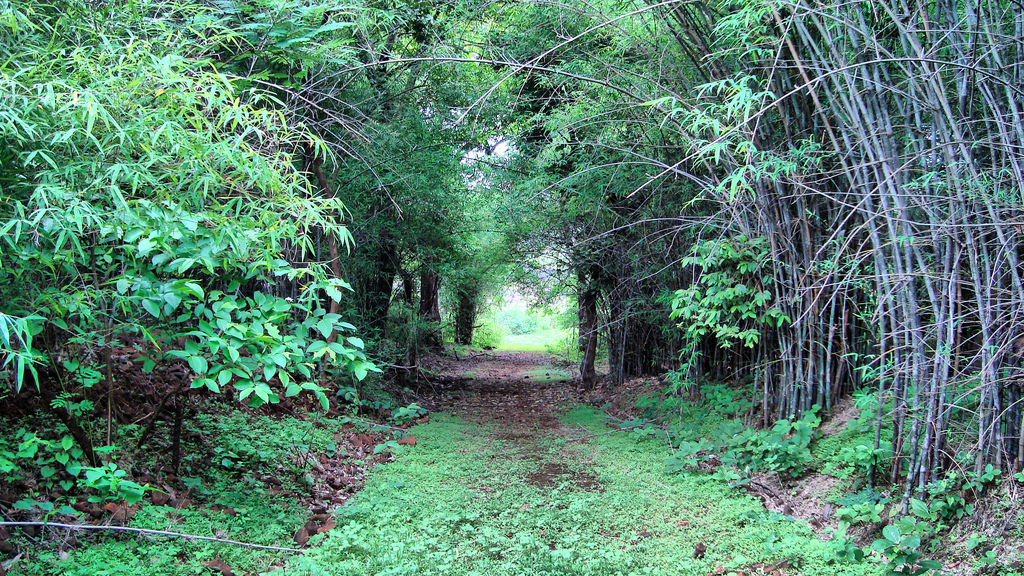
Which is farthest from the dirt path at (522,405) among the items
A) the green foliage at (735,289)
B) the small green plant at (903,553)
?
the small green plant at (903,553)

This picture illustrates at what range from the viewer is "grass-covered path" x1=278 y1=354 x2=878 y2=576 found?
2205mm

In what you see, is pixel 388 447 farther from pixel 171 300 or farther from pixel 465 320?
pixel 465 320

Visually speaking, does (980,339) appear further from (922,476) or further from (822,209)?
(822,209)

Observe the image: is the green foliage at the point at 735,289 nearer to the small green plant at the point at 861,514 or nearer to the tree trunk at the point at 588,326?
the small green plant at the point at 861,514

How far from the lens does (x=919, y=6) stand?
2.29 metres

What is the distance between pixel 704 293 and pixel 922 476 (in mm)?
1843

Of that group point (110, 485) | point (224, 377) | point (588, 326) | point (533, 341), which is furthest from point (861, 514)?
point (533, 341)

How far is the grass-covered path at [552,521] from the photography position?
221 cm

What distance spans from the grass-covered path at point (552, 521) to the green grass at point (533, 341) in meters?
10.0

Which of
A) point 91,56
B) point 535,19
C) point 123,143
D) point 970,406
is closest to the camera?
point 123,143

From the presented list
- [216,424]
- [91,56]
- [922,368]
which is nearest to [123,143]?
[91,56]

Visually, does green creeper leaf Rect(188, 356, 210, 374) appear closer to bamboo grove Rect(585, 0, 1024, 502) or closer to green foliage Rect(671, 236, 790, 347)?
bamboo grove Rect(585, 0, 1024, 502)

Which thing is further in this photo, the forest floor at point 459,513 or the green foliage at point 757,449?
the green foliage at point 757,449

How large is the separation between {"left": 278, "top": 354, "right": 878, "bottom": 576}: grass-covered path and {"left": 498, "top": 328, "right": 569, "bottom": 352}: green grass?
1005 centimetres
